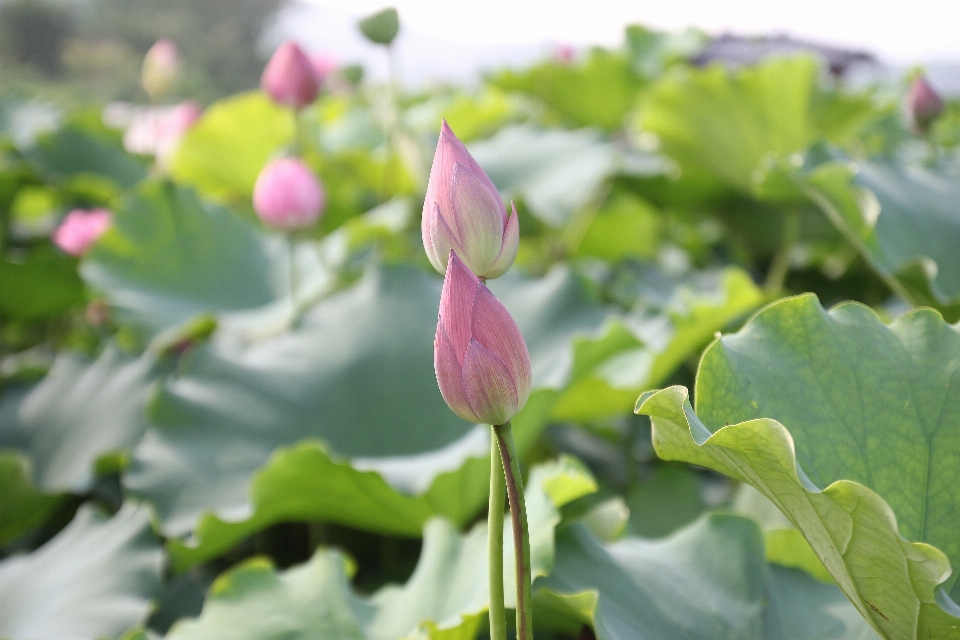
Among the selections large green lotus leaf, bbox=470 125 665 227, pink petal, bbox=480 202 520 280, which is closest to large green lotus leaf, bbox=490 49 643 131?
large green lotus leaf, bbox=470 125 665 227

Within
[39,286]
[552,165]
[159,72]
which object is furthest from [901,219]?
[159,72]

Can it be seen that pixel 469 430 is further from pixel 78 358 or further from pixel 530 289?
pixel 78 358

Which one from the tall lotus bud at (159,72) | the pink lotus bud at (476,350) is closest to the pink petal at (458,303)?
the pink lotus bud at (476,350)

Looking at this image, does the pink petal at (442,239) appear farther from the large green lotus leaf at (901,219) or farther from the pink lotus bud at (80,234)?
the pink lotus bud at (80,234)

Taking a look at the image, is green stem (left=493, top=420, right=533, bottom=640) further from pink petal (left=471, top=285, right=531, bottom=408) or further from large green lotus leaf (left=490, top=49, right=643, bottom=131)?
large green lotus leaf (left=490, top=49, right=643, bottom=131)

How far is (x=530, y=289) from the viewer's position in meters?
1.13

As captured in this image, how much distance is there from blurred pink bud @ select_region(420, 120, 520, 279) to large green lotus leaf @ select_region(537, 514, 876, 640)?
200 mm

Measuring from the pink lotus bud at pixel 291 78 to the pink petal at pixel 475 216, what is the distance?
0.96 meters

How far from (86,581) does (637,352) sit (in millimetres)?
595

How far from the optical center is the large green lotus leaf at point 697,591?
0.50m

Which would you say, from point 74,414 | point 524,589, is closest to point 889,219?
point 524,589

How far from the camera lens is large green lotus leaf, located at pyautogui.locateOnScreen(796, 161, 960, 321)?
745 millimetres

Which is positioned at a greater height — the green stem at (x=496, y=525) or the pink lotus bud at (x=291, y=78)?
the green stem at (x=496, y=525)

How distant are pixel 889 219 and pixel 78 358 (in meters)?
0.99
